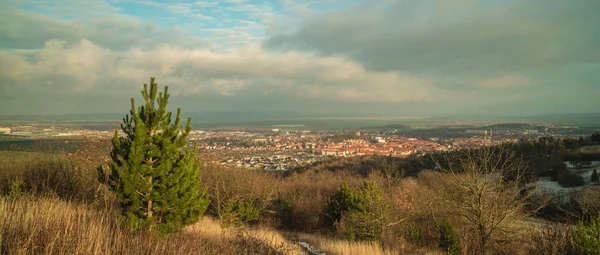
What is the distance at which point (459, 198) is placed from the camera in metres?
11.1

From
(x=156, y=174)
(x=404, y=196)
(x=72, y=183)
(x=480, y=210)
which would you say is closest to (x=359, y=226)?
(x=480, y=210)

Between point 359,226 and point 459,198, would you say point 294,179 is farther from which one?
point 459,198

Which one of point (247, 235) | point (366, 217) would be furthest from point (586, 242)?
point (247, 235)

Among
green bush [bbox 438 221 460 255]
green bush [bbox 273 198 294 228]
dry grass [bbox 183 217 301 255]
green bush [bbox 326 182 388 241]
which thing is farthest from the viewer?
green bush [bbox 273 198 294 228]

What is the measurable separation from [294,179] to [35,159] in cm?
2100

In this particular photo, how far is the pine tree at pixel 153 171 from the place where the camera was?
22.2 ft

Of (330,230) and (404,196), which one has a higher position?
(404,196)

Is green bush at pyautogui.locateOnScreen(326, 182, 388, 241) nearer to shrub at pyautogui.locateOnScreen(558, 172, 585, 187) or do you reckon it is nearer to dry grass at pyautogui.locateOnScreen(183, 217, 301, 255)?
dry grass at pyautogui.locateOnScreen(183, 217, 301, 255)

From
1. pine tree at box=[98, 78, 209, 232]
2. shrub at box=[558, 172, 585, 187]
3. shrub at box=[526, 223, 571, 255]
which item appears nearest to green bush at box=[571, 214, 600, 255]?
shrub at box=[526, 223, 571, 255]

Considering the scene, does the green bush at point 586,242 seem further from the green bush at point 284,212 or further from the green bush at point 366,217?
the green bush at point 284,212

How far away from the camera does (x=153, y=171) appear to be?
6.95 m

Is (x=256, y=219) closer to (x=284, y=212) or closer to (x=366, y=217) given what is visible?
(x=284, y=212)

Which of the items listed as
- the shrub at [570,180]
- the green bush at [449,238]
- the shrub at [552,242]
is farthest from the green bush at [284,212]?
the shrub at [570,180]

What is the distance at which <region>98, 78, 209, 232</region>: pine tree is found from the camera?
22.2 feet
